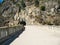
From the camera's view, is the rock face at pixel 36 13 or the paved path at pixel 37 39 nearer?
the paved path at pixel 37 39

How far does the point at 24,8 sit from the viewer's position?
10550 centimetres

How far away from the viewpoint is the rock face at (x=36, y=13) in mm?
87512

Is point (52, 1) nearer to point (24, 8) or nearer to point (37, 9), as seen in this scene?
point (37, 9)

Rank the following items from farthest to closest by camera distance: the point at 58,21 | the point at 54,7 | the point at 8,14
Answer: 1. the point at 8,14
2. the point at 54,7
3. the point at 58,21

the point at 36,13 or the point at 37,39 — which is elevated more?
the point at 36,13

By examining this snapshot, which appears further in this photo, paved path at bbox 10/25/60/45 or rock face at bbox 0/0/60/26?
rock face at bbox 0/0/60/26

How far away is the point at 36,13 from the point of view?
92.4 m

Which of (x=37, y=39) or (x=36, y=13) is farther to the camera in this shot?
(x=36, y=13)

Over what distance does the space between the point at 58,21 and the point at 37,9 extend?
1620 cm

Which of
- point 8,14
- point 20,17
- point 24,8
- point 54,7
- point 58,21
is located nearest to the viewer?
point 58,21

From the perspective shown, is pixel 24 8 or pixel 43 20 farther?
pixel 24 8

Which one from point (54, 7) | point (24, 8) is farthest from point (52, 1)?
point (24, 8)

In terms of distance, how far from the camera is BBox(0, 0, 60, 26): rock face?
87512 mm

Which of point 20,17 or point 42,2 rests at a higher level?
point 42,2
